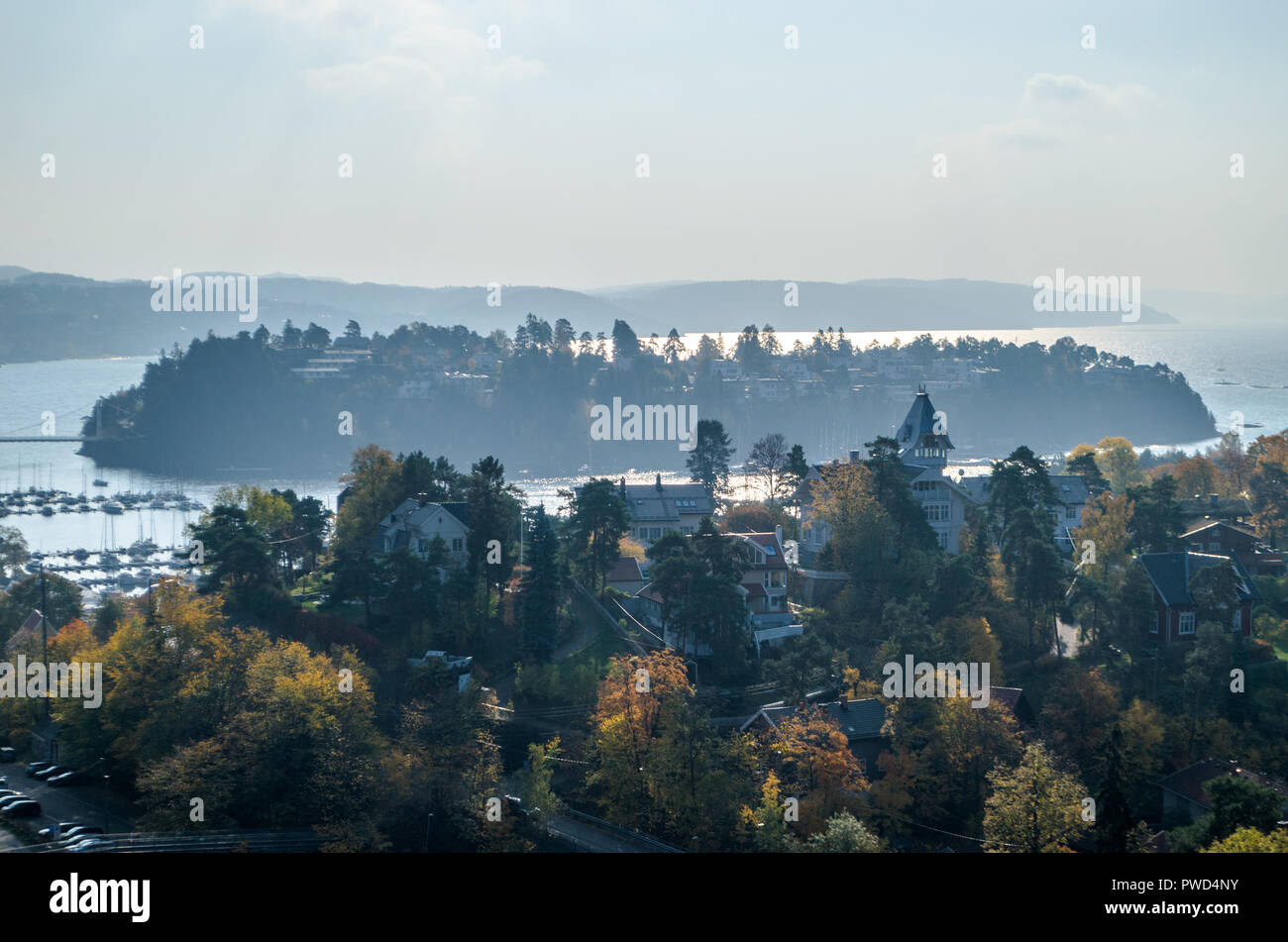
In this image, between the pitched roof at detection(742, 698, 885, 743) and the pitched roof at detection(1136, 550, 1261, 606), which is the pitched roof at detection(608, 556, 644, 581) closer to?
the pitched roof at detection(742, 698, 885, 743)

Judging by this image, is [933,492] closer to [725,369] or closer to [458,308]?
[725,369]

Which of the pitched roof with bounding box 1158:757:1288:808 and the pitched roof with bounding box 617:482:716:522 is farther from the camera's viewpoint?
the pitched roof with bounding box 617:482:716:522

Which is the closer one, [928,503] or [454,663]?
[454,663]

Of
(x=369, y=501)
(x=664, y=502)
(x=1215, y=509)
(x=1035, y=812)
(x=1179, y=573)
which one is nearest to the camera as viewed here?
(x=1035, y=812)

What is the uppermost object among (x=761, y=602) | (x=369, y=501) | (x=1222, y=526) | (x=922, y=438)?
(x=922, y=438)

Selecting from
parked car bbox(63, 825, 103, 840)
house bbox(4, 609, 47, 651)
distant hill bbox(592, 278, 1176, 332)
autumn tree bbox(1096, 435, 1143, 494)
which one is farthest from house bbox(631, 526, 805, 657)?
distant hill bbox(592, 278, 1176, 332)

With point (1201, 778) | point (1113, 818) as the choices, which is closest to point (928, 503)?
point (1201, 778)

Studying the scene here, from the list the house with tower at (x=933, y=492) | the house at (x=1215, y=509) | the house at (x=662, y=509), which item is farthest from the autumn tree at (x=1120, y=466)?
the house at (x=662, y=509)

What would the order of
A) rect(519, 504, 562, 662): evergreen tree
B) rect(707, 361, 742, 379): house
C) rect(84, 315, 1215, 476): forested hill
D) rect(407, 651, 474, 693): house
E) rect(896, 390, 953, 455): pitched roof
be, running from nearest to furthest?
rect(407, 651, 474, 693): house, rect(519, 504, 562, 662): evergreen tree, rect(896, 390, 953, 455): pitched roof, rect(84, 315, 1215, 476): forested hill, rect(707, 361, 742, 379): house
